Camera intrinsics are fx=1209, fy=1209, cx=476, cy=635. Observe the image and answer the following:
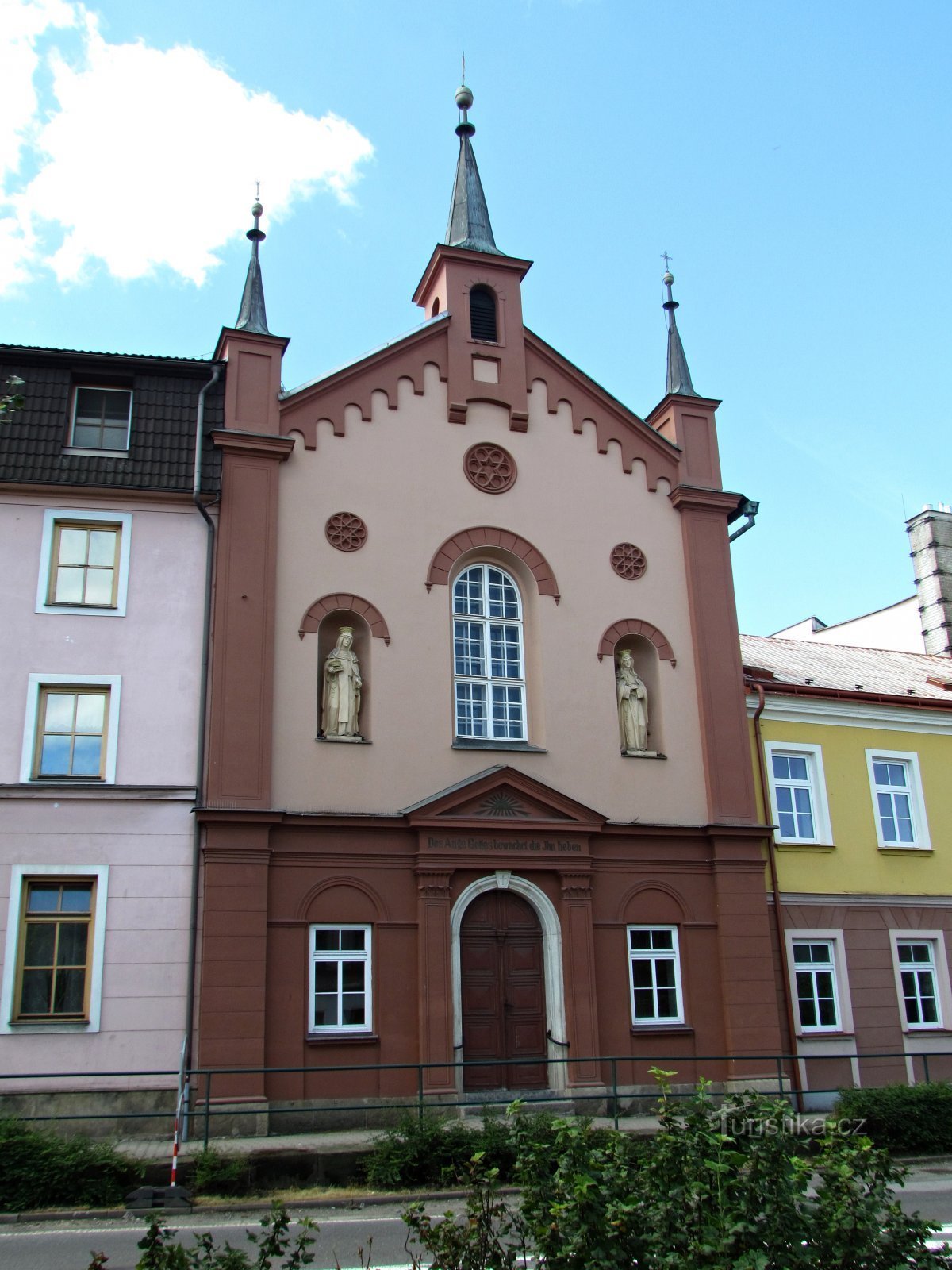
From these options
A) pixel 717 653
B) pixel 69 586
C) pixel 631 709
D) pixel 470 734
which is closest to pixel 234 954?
pixel 470 734

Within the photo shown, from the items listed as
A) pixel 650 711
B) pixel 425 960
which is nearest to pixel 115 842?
pixel 425 960

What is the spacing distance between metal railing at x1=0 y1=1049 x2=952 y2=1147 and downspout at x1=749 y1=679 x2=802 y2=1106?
38 centimetres

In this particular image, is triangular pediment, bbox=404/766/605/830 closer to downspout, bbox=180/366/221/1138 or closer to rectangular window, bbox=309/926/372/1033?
rectangular window, bbox=309/926/372/1033

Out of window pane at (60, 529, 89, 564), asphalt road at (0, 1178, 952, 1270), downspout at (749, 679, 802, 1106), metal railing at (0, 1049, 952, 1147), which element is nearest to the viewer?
asphalt road at (0, 1178, 952, 1270)

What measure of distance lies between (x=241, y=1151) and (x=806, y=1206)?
8974 millimetres

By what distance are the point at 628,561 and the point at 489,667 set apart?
10.7ft

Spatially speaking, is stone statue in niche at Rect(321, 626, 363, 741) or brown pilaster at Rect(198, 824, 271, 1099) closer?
brown pilaster at Rect(198, 824, 271, 1099)

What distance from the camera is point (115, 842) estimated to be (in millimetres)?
16453

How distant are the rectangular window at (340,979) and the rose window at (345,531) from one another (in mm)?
5827

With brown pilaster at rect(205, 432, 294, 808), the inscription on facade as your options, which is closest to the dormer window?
brown pilaster at rect(205, 432, 294, 808)

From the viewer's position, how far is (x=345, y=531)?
1898 centimetres

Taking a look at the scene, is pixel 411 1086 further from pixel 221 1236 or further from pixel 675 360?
pixel 675 360

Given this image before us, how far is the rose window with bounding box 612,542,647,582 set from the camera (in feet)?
67.8

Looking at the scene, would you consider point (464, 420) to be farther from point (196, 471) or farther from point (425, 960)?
point (425, 960)
